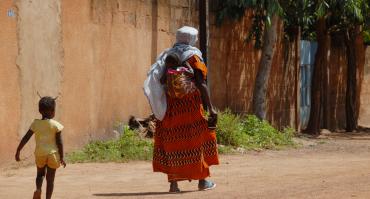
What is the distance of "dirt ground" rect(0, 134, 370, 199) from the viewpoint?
8.28m

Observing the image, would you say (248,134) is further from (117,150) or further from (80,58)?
(80,58)

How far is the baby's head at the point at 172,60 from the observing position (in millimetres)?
8305

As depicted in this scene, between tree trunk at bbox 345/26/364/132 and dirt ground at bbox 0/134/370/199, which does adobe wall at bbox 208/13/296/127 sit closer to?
dirt ground at bbox 0/134/370/199

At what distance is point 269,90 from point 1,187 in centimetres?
975

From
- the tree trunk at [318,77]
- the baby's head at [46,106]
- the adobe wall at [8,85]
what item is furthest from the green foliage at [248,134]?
the baby's head at [46,106]

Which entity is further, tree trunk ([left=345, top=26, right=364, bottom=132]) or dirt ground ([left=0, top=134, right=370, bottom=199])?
tree trunk ([left=345, top=26, right=364, bottom=132])

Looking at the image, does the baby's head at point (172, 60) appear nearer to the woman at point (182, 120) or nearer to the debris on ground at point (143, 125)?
the woman at point (182, 120)

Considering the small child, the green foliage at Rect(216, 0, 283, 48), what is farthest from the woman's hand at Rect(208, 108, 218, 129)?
the green foliage at Rect(216, 0, 283, 48)

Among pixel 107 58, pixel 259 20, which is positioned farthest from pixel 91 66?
pixel 259 20

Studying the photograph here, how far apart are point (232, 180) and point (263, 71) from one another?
23.0 ft

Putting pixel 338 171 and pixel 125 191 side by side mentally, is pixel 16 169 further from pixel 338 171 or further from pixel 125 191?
pixel 338 171

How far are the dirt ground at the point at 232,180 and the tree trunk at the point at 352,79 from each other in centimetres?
858

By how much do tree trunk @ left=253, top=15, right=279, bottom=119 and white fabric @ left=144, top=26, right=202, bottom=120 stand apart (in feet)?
26.9

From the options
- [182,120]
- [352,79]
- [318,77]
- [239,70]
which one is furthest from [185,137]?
[352,79]
